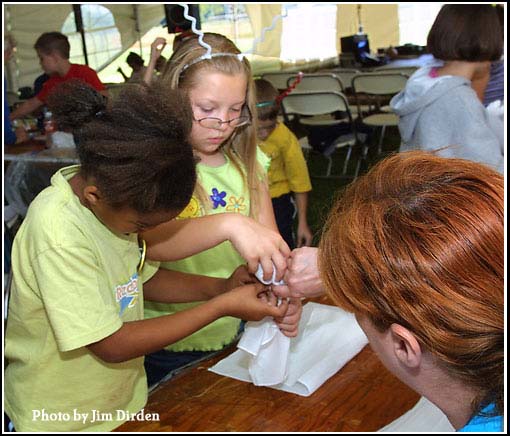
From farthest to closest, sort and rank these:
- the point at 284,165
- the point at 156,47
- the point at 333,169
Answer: the point at 333,169, the point at 284,165, the point at 156,47

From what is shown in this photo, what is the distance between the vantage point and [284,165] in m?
3.52

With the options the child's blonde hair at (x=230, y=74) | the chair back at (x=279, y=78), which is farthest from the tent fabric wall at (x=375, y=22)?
the child's blonde hair at (x=230, y=74)

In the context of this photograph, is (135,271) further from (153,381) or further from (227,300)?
(153,381)

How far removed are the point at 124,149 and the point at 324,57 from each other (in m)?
8.63

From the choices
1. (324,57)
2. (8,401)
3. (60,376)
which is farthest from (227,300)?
(324,57)

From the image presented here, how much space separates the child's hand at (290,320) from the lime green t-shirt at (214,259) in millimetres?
309

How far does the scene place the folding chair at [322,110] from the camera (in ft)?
17.9

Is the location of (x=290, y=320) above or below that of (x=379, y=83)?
above

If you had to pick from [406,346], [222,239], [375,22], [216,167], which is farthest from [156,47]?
[375,22]

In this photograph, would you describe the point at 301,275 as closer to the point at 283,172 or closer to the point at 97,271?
the point at 97,271

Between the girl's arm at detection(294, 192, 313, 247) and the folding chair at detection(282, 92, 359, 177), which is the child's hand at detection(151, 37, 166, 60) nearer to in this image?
the girl's arm at detection(294, 192, 313, 247)

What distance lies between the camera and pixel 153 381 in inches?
64.6

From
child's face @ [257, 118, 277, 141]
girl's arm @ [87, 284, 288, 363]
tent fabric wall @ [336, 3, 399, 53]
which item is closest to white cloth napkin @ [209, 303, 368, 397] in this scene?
girl's arm @ [87, 284, 288, 363]

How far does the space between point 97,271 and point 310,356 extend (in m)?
0.57
